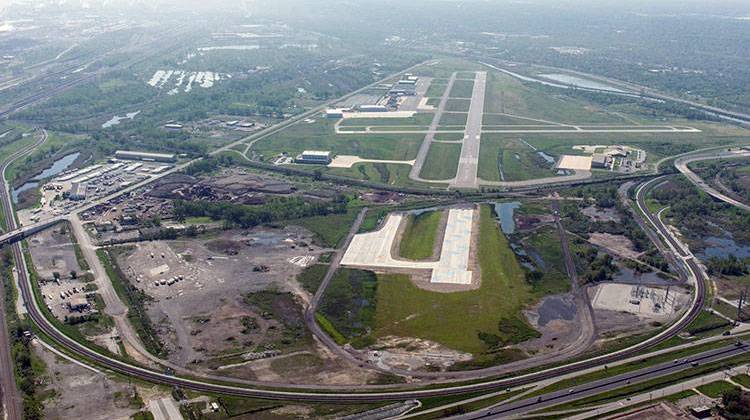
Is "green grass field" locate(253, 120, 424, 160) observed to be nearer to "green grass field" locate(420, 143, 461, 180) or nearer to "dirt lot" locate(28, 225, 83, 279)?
"green grass field" locate(420, 143, 461, 180)

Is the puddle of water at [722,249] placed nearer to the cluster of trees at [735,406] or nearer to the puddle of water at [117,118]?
the cluster of trees at [735,406]

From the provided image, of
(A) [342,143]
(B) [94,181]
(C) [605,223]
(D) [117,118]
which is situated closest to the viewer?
(C) [605,223]

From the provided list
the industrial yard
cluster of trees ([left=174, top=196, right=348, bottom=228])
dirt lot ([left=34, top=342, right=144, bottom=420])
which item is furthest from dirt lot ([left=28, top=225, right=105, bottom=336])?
cluster of trees ([left=174, top=196, right=348, bottom=228])

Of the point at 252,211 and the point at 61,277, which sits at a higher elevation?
the point at 252,211

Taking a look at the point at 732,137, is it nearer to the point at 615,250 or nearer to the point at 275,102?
the point at 615,250

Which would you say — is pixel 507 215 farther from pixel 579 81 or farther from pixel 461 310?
pixel 579 81

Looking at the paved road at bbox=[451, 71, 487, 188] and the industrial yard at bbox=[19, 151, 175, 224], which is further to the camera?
the paved road at bbox=[451, 71, 487, 188]

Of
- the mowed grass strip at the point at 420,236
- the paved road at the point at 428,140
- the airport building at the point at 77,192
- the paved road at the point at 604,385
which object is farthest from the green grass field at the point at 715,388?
the airport building at the point at 77,192

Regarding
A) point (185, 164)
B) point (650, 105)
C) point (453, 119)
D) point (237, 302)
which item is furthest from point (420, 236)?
point (650, 105)
